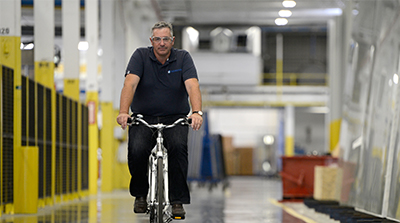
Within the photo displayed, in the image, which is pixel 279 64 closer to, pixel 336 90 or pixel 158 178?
pixel 336 90

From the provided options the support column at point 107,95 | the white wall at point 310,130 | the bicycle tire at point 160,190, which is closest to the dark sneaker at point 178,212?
the bicycle tire at point 160,190

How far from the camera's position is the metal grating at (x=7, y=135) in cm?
763

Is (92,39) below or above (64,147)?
above

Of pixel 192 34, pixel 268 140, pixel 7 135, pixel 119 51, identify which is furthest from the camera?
pixel 268 140

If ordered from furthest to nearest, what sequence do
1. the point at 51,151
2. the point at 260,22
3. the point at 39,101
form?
the point at 260,22 < the point at 51,151 < the point at 39,101

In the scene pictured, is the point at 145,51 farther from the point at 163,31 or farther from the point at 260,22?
the point at 260,22

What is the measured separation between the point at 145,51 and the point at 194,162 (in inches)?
475

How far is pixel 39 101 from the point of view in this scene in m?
9.24

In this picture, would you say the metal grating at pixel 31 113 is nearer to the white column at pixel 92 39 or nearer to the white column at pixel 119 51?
the white column at pixel 92 39

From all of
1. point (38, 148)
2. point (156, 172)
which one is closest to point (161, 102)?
point (156, 172)

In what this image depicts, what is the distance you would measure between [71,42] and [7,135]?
4.50m

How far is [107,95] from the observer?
633 inches

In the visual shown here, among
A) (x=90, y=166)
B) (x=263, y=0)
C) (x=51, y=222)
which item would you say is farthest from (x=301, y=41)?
(x=51, y=222)

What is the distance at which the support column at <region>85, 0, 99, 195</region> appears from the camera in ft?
46.1
